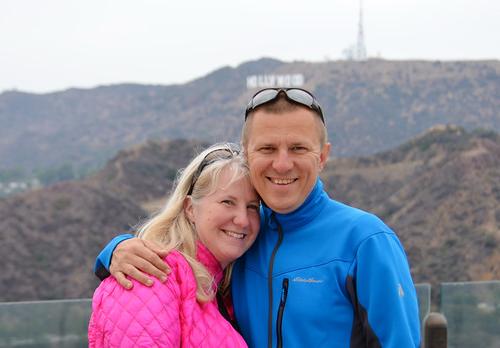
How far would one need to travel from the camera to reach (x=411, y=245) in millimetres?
23547

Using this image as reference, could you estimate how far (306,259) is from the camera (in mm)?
2428

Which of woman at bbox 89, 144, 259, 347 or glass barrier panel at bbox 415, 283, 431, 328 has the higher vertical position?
woman at bbox 89, 144, 259, 347

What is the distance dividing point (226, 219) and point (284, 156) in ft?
1.10

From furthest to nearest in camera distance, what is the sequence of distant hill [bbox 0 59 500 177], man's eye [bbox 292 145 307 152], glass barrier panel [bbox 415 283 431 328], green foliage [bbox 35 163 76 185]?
distant hill [bbox 0 59 500 177]
green foliage [bbox 35 163 76 185]
glass barrier panel [bbox 415 283 431 328]
man's eye [bbox 292 145 307 152]

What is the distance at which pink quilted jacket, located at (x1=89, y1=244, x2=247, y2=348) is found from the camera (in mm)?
2219

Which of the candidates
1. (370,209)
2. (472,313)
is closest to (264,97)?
(472,313)

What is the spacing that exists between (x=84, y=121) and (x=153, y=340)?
329ft

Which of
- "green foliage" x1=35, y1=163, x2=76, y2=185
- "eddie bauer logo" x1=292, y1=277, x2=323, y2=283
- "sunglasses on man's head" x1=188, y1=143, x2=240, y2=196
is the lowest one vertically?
"green foliage" x1=35, y1=163, x2=76, y2=185

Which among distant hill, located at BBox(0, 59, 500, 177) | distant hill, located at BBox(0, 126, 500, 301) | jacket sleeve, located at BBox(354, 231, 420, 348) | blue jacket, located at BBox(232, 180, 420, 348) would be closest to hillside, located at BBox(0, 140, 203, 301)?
distant hill, located at BBox(0, 126, 500, 301)

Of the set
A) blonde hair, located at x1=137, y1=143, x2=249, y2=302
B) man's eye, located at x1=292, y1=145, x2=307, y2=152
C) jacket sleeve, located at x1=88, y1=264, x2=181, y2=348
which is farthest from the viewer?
blonde hair, located at x1=137, y1=143, x2=249, y2=302

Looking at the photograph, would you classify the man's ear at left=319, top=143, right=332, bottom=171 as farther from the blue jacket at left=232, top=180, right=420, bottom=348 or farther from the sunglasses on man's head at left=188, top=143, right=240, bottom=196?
the sunglasses on man's head at left=188, top=143, right=240, bottom=196

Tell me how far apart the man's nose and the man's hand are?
50 centimetres

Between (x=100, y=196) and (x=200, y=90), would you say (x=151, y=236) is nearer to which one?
(x=100, y=196)

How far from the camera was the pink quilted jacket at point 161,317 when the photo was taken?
2.22 metres
